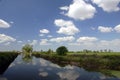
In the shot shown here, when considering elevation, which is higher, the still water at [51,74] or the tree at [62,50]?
the tree at [62,50]

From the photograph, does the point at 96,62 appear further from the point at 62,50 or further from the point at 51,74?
the point at 62,50

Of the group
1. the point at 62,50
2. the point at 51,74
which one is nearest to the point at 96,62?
the point at 51,74

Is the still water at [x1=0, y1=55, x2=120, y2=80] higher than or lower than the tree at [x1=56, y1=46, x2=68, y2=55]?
lower

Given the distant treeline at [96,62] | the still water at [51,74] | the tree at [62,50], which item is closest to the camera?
the still water at [51,74]

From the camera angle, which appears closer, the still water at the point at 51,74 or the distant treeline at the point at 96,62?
the still water at the point at 51,74

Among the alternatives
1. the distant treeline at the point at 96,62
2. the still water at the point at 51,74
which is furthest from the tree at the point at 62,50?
the still water at the point at 51,74

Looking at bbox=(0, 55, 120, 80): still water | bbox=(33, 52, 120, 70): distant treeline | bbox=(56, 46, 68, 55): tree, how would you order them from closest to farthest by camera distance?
bbox=(0, 55, 120, 80): still water → bbox=(33, 52, 120, 70): distant treeline → bbox=(56, 46, 68, 55): tree

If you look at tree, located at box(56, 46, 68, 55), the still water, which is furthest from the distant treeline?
tree, located at box(56, 46, 68, 55)

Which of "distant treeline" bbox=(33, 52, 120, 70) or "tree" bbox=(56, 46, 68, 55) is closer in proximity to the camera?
"distant treeline" bbox=(33, 52, 120, 70)

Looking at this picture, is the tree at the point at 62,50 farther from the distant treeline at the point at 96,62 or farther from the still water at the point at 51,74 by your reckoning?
the still water at the point at 51,74

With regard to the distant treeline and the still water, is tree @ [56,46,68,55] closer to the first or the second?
the distant treeline

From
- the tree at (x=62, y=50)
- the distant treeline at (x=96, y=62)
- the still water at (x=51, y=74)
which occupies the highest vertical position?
the tree at (x=62, y=50)

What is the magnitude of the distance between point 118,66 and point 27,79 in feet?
60.8

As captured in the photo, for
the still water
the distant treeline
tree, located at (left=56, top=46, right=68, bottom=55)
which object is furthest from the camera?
tree, located at (left=56, top=46, right=68, bottom=55)
